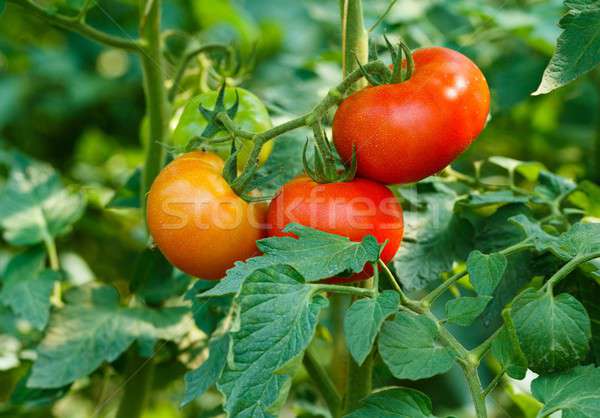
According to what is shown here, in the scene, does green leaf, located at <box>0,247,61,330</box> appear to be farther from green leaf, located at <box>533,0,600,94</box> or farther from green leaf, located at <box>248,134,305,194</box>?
green leaf, located at <box>533,0,600,94</box>

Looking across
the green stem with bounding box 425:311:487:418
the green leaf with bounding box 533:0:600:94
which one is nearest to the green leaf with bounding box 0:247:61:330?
the green stem with bounding box 425:311:487:418

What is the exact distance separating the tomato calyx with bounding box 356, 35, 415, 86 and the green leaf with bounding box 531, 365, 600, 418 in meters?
0.29

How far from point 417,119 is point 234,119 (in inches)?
7.5

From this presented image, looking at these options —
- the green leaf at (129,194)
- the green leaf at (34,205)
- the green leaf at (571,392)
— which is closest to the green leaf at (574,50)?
the green leaf at (571,392)

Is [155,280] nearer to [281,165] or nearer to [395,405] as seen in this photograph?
[281,165]

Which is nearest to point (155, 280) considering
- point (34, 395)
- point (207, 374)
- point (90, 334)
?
point (90, 334)

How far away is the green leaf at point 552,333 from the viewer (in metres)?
0.59

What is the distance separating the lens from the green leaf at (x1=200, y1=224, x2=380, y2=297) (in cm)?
60

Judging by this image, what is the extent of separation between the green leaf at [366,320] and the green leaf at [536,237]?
0.15m

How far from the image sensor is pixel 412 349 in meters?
0.59

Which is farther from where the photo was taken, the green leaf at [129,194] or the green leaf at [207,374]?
the green leaf at [129,194]

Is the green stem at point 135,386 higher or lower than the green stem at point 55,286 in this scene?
lower

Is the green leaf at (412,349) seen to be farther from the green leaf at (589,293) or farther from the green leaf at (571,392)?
the green leaf at (589,293)

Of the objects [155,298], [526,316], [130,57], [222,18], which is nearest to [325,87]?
[155,298]
